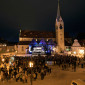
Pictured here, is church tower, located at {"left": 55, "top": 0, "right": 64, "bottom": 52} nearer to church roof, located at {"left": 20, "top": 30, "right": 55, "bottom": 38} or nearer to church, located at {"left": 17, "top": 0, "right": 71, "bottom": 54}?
church, located at {"left": 17, "top": 0, "right": 71, "bottom": 54}

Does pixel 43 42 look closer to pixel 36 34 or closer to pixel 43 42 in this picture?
pixel 43 42

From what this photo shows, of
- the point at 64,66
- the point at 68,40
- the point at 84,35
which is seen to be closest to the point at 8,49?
the point at 68,40

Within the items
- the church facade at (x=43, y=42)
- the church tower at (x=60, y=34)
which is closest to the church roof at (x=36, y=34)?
the church facade at (x=43, y=42)

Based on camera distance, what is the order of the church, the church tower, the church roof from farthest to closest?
1. the church roof
2. the church tower
3. the church

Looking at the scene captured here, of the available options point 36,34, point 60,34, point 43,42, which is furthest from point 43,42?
point 36,34

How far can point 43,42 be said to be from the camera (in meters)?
52.4

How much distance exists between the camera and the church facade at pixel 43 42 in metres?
48.3

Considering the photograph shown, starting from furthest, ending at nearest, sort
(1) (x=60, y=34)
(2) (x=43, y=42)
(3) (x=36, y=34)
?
1. (3) (x=36, y=34)
2. (1) (x=60, y=34)
3. (2) (x=43, y=42)

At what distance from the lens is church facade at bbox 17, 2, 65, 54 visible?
159 feet

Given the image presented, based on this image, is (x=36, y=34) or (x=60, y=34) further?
(x=36, y=34)

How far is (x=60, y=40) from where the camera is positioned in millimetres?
53938

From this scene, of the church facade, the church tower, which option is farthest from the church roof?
the church tower

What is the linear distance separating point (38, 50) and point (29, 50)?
5107mm

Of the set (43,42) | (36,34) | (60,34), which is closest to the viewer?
(43,42)
